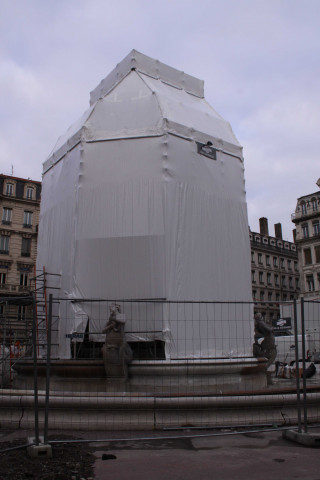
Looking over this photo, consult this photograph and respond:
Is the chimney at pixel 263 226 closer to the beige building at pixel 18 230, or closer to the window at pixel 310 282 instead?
the window at pixel 310 282

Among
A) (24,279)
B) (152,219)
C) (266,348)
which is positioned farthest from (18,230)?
(266,348)

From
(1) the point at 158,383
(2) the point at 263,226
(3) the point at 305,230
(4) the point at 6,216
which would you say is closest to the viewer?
(1) the point at 158,383

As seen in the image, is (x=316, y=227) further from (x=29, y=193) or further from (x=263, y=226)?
(x=29, y=193)

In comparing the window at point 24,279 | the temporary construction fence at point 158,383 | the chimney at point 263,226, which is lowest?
the temporary construction fence at point 158,383

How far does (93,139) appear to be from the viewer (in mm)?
12766

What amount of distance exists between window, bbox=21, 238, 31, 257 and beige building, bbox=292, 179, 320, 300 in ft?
112

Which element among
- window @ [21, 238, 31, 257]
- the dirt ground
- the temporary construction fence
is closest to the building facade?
window @ [21, 238, 31, 257]

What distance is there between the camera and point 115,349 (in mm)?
9242

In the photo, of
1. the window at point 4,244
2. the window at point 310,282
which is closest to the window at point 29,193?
the window at point 4,244

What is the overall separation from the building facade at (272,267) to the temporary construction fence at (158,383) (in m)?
58.5

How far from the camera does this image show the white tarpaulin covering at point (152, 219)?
1126 centimetres

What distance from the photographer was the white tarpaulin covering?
11258 mm

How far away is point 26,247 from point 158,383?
142 feet

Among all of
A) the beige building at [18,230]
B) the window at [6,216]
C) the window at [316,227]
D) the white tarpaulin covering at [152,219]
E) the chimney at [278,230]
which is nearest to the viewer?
the white tarpaulin covering at [152,219]
